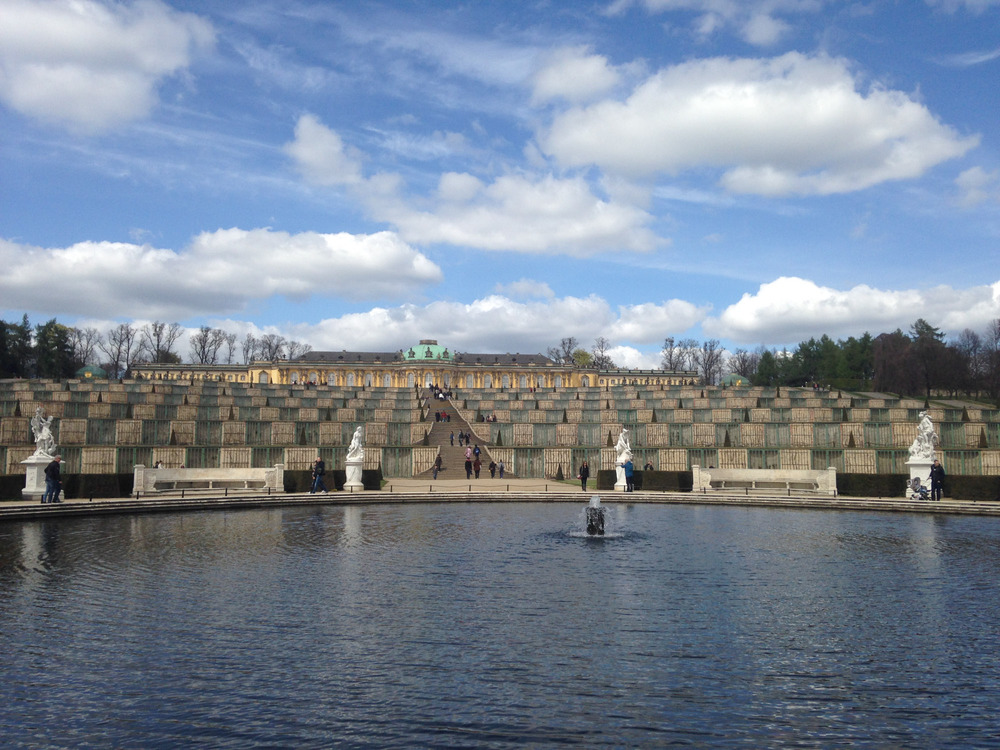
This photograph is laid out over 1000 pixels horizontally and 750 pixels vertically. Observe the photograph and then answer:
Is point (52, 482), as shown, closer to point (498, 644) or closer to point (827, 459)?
point (498, 644)

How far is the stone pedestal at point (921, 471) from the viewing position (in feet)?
127

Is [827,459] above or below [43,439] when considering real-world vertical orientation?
below

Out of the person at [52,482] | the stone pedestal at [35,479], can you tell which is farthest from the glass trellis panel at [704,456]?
the stone pedestal at [35,479]

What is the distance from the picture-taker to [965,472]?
48375 millimetres

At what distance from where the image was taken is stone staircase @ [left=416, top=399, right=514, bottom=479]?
5475cm

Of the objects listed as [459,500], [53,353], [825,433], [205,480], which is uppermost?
[53,353]

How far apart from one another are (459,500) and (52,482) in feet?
60.7

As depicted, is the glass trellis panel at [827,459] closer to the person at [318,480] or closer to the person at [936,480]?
the person at [936,480]

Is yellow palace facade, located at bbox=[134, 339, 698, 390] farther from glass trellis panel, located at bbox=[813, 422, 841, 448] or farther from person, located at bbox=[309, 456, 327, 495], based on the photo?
person, located at bbox=[309, 456, 327, 495]

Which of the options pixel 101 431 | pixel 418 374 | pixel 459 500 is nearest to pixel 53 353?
pixel 418 374

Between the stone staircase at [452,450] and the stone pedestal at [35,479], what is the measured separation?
24.5 m

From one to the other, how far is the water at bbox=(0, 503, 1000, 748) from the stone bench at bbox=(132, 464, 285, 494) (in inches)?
613

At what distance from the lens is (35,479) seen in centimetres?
3450

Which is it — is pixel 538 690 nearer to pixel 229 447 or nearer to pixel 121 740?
pixel 121 740
